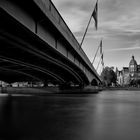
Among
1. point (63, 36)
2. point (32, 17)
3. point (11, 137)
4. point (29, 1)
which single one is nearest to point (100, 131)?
point (11, 137)

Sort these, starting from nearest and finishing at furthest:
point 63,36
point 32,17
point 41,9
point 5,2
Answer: point 5,2 → point 41,9 → point 32,17 → point 63,36

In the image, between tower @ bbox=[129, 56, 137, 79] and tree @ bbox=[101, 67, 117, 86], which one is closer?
tree @ bbox=[101, 67, 117, 86]

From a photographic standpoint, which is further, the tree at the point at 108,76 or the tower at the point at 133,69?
the tower at the point at 133,69

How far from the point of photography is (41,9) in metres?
13.7

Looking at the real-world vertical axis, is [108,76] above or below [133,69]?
below

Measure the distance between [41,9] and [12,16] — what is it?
8.14 ft

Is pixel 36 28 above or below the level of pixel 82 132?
above

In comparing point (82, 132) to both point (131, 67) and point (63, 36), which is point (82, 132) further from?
point (131, 67)

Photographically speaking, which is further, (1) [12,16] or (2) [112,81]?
(2) [112,81]

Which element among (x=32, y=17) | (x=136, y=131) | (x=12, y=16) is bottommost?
(x=136, y=131)

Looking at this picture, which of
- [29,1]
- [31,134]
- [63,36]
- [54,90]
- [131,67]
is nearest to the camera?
[31,134]

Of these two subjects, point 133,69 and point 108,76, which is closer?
point 108,76

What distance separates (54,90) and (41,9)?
50635 mm

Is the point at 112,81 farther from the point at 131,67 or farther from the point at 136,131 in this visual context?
the point at 136,131
